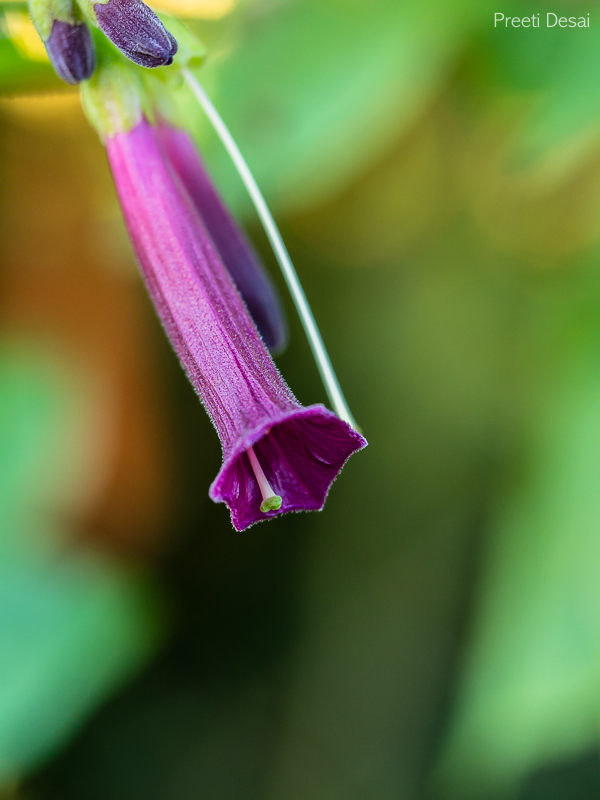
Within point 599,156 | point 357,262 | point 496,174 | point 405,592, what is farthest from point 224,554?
point 599,156

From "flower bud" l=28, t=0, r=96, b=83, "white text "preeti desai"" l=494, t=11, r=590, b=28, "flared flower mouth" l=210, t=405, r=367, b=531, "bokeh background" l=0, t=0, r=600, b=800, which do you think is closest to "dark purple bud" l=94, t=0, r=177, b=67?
"flower bud" l=28, t=0, r=96, b=83

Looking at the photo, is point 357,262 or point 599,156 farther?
point 357,262

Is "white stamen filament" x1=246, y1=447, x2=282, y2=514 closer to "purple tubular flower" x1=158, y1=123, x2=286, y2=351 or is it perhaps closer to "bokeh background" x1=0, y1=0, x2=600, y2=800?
"purple tubular flower" x1=158, y1=123, x2=286, y2=351

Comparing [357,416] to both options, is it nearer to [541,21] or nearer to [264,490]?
[541,21]

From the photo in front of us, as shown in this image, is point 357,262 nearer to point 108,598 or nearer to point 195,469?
point 195,469

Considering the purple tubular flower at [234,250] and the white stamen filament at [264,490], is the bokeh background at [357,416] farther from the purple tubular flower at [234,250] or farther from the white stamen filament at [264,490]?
the white stamen filament at [264,490]

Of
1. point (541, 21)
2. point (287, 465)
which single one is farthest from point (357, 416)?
point (287, 465)
